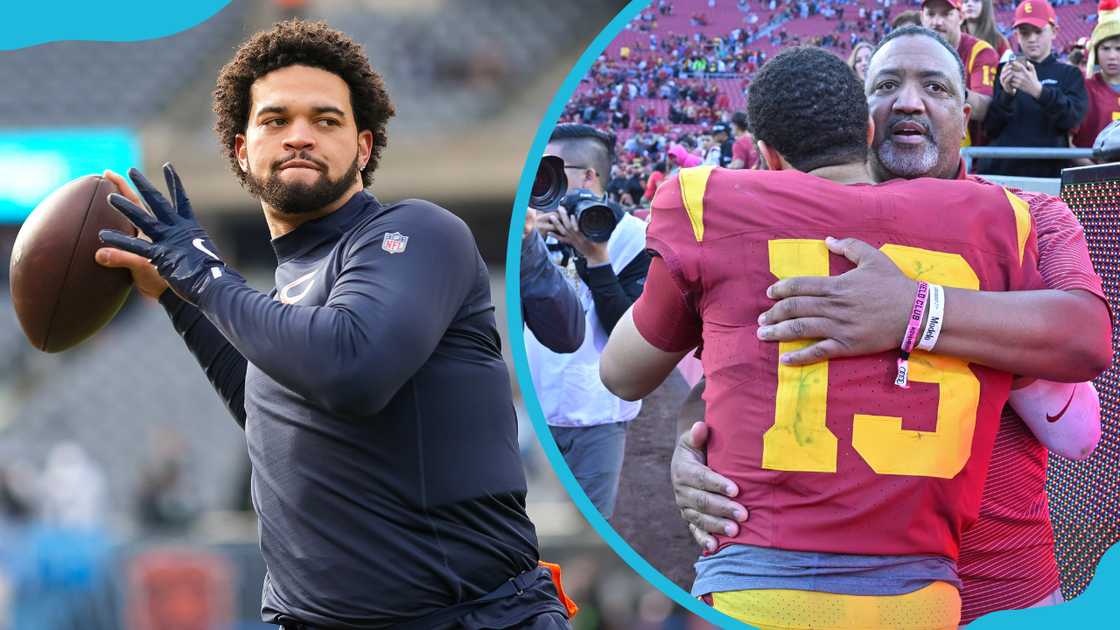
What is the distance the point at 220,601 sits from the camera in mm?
7090

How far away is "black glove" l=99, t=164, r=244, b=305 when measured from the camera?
1.87 metres

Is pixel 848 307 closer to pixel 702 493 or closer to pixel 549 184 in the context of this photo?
pixel 702 493

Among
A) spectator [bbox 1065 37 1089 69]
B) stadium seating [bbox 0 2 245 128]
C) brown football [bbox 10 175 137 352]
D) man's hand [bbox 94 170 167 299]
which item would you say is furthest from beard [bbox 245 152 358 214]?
stadium seating [bbox 0 2 245 128]

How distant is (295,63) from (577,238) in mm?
635

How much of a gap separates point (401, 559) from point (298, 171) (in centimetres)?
68

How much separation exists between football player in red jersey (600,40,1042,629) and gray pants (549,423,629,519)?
592 mm

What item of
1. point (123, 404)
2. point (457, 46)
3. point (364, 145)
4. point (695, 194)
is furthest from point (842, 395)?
point (457, 46)

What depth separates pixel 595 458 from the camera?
2.47 meters

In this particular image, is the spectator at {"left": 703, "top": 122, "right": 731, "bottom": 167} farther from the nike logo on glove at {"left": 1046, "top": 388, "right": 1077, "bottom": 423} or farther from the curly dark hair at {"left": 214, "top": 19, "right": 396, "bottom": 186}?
the nike logo on glove at {"left": 1046, "top": 388, "right": 1077, "bottom": 423}

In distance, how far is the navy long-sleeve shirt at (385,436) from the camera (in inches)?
70.7

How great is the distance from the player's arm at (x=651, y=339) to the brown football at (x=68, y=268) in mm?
1008

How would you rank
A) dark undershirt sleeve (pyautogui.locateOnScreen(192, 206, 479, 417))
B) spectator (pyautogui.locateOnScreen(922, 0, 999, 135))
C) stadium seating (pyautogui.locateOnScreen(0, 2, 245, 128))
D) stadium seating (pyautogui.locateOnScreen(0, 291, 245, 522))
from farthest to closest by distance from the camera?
stadium seating (pyautogui.locateOnScreen(0, 2, 245, 128)) < stadium seating (pyautogui.locateOnScreen(0, 291, 245, 522)) < spectator (pyautogui.locateOnScreen(922, 0, 999, 135)) < dark undershirt sleeve (pyautogui.locateOnScreen(192, 206, 479, 417))

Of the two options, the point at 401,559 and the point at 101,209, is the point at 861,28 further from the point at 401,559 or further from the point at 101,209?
the point at 101,209

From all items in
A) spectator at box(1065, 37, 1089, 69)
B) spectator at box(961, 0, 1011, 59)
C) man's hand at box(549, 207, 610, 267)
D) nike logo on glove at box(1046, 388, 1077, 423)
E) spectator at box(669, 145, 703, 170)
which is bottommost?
nike logo on glove at box(1046, 388, 1077, 423)
